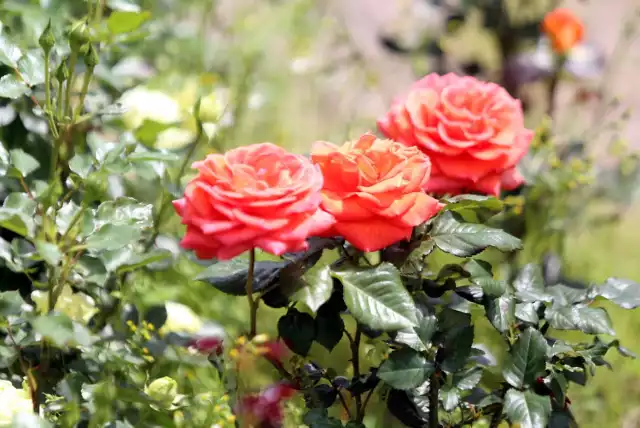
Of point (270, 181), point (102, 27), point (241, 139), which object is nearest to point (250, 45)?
point (241, 139)

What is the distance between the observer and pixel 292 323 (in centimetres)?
72

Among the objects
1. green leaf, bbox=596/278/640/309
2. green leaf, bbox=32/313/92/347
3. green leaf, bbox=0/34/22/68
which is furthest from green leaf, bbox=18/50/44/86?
green leaf, bbox=596/278/640/309

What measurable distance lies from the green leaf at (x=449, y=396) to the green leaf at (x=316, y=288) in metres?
0.14

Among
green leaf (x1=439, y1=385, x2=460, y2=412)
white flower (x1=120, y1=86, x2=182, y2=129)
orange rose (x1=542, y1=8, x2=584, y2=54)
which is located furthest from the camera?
orange rose (x1=542, y1=8, x2=584, y2=54)

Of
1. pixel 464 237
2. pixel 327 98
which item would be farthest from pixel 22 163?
pixel 327 98

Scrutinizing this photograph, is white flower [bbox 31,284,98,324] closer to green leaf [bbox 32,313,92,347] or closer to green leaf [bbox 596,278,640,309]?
green leaf [bbox 32,313,92,347]

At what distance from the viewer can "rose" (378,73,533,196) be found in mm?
792

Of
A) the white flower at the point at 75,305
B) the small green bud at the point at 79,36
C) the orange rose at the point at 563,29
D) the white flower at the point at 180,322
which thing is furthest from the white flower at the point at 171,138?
the orange rose at the point at 563,29

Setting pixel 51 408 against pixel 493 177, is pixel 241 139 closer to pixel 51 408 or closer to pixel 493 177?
pixel 493 177

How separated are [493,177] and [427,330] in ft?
0.67

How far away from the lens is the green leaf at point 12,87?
2.39ft

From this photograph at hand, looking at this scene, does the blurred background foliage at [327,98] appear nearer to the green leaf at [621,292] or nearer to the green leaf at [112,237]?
the green leaf at [112,237]

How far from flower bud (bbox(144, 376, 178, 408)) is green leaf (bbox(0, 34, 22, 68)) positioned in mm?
328

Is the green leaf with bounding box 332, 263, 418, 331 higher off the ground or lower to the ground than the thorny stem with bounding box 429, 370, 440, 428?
higher
